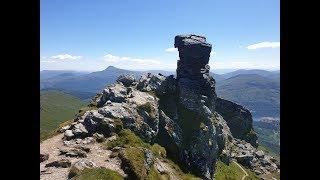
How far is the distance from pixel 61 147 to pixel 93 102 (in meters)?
49.2

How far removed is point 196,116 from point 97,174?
336 ft

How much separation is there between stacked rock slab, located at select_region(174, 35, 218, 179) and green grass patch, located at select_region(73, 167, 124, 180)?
68311mm

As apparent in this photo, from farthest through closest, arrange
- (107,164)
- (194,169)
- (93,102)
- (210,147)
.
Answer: (210,147) → (194,169) → (93,102) → (107,164)

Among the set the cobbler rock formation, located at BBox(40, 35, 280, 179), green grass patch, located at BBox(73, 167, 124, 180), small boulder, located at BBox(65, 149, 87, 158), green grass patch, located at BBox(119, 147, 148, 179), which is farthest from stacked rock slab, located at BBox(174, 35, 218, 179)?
green grass patch, located at BBox(73, 167, 124, 180)

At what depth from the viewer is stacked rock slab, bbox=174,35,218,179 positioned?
523 ft

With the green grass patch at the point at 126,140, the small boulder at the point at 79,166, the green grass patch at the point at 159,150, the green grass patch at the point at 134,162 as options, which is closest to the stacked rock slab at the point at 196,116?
the green grass patch at the point at 159,150

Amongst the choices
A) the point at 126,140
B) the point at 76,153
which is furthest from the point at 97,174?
the point at 126,140

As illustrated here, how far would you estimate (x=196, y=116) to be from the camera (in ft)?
581

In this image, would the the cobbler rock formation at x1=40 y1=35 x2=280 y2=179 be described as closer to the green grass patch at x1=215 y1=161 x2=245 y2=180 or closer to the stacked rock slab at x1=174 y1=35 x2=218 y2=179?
the stacked rock slab at x1=174 y1=35 x2=218 y2=179

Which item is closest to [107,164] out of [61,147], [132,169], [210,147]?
[132,169]

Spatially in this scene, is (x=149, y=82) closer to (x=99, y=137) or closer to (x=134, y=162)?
(x=99, y=137)

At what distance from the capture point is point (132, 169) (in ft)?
307
